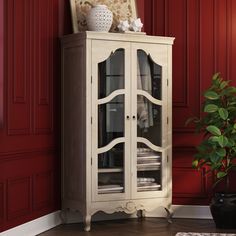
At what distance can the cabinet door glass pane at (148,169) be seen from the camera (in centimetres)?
436

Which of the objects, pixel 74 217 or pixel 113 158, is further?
pixel 74 217

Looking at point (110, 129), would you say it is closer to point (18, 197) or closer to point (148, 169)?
point (148, 169)

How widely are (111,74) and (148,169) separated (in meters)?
0.80

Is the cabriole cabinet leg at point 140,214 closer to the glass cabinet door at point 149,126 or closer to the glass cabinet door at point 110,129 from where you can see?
the glass cabinet door at point 149,126

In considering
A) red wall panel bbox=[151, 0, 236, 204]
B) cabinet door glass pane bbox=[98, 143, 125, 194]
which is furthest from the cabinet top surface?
cabinet door glass pane bbox=[98, 143, 125, 194]

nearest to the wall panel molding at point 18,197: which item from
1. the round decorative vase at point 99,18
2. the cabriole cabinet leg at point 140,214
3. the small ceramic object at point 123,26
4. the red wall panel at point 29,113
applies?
the red wall panel at point 29,113

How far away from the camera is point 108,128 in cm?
424

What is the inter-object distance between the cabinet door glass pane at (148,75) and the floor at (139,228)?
1.00 m

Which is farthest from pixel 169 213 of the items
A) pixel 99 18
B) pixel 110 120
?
pixel 99 18

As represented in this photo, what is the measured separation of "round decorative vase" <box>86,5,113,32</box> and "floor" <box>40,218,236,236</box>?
4.94ft

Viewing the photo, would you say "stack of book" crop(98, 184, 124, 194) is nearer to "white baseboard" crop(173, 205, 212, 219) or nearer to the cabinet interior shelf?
the cabinet interior shelf

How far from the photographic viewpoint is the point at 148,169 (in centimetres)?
440

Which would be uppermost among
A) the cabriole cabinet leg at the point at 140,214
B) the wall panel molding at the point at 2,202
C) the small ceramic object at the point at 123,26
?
the small ceramic object at the point at 123,26

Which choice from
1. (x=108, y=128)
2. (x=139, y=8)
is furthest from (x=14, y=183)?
(x=139, y=8)
